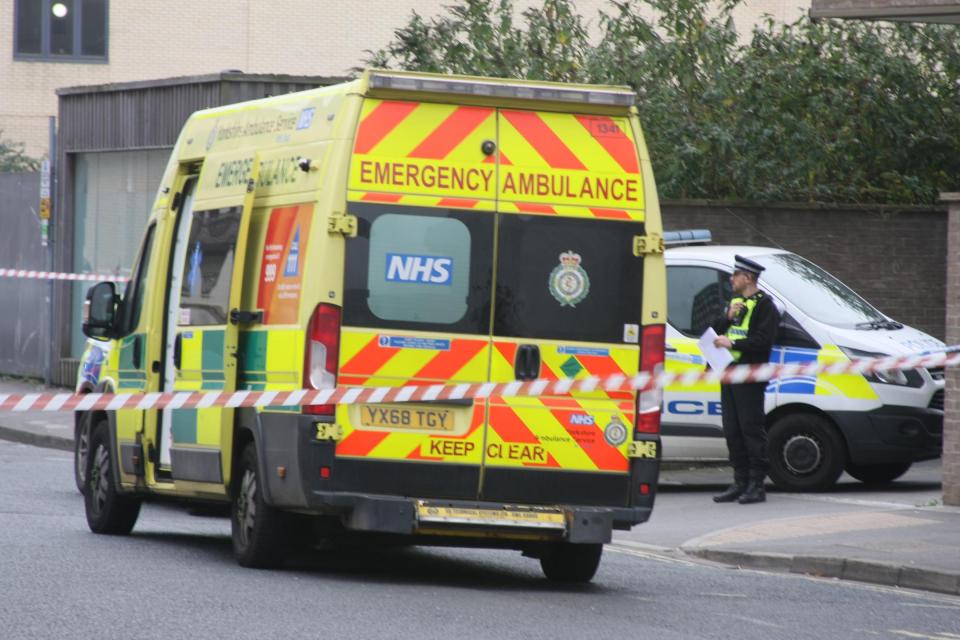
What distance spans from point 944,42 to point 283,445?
13.7 m

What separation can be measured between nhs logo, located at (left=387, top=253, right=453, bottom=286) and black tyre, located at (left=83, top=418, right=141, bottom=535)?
3.04 meters

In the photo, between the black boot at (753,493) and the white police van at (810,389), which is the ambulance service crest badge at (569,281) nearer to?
the black boot at (753,493)

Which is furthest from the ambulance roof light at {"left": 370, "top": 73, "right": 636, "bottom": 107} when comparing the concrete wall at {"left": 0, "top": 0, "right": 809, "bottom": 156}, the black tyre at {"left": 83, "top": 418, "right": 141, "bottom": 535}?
the concrete wall at {"left": 0, "top": 0, "right": 809, "bottom": 156}

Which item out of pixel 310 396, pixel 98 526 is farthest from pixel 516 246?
pixel 98 526

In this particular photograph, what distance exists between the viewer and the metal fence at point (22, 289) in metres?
26.2

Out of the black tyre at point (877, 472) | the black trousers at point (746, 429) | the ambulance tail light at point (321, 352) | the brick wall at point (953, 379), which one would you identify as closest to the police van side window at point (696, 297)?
the black trousers at point (746, 429)

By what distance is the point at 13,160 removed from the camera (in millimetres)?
43344

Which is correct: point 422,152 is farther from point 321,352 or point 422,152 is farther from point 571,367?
point 571,367

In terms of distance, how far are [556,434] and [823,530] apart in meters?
3.98

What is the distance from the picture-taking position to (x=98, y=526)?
477 inches

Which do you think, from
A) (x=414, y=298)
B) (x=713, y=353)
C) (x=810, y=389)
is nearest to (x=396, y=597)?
(x=414, y=298)

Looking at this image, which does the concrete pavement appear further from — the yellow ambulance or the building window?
the building window

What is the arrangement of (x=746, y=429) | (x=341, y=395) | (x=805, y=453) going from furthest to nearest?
1. (x=805, y=453)
2. (x=746, y=429)
3. (x=341, y=395)

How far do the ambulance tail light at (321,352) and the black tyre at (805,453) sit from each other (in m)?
6.91
